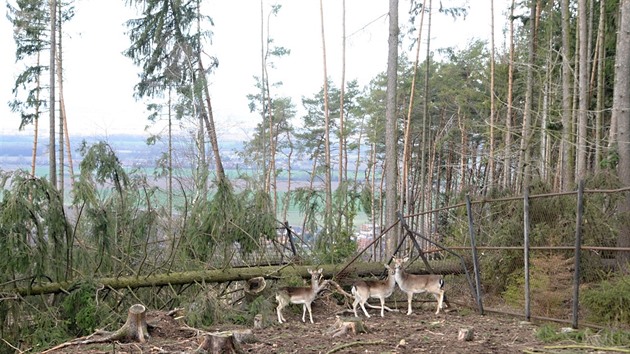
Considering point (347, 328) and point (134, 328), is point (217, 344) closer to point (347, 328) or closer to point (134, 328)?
point (134, 328)

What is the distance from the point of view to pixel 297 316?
9391 mm

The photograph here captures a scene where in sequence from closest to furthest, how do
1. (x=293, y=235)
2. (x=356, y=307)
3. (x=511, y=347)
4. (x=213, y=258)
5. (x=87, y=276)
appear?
(x=511, y=347)
(x=87, y=276)
(x=356, y=307)
(x=213, y=258)
(x=293, y=235)

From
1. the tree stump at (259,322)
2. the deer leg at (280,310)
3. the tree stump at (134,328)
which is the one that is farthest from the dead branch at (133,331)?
the deer leg at (280,310)

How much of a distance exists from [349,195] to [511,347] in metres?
5.18

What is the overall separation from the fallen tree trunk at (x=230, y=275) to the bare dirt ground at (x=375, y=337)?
96 centimetres

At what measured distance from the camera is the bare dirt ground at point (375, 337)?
21.7 feet

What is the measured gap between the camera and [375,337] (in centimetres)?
726

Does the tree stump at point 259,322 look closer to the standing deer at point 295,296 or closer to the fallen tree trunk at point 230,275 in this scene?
the standing deer at point 295,296

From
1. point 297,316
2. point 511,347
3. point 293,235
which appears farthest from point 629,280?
point 293,235

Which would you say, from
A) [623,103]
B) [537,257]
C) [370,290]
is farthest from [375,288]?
[623,103]

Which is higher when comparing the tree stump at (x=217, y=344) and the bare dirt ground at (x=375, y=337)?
the tree stump at (x=217, y=344)

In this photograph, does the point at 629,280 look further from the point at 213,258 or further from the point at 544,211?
the point at 213,258

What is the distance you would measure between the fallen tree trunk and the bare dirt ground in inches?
37.7

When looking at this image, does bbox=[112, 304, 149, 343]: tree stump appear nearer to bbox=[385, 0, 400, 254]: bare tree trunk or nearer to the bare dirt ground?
the bare dirt ground
